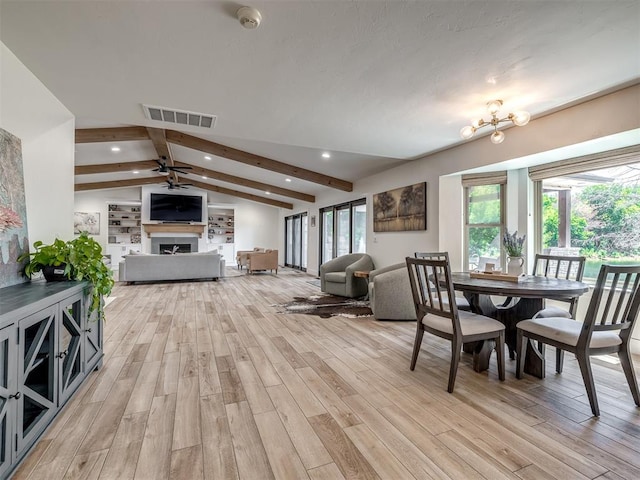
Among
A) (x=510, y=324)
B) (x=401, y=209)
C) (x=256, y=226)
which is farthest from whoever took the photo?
(x=256, y=226)

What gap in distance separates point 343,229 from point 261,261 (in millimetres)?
2807

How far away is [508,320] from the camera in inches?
106

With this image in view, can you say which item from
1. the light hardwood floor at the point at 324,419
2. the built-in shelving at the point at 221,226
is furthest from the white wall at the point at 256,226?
the light hardwood floor at the point at 324,419

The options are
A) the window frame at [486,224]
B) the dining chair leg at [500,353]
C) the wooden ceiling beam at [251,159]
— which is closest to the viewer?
the dining chair leg at [500,353]

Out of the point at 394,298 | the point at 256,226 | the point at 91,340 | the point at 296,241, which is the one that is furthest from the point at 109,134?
the point at 256,226

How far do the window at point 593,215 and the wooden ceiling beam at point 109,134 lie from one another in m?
5.99

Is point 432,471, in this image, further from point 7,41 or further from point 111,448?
point 7,41

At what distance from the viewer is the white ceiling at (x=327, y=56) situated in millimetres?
1684

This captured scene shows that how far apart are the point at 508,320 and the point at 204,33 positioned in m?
3.22

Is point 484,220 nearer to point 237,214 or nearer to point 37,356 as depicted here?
point 37,356

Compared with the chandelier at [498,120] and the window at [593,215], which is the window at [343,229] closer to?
the window at [593,215]

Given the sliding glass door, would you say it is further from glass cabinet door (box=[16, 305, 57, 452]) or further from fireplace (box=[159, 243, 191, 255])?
glass cabinet door (box=[16, 305, 57, 452])

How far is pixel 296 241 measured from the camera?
11031 millimetres

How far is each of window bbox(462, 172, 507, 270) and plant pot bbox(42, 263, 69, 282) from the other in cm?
426
